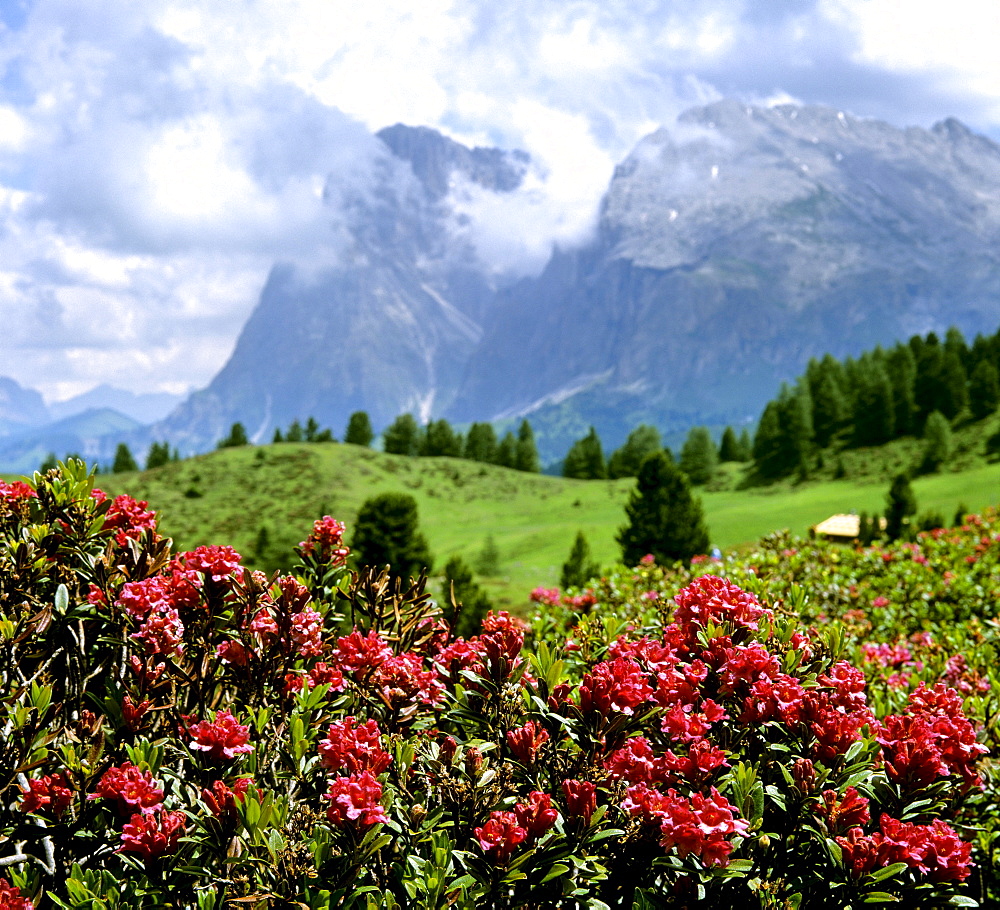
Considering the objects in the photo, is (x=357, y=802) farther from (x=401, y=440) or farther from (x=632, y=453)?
(x=401, y=440)

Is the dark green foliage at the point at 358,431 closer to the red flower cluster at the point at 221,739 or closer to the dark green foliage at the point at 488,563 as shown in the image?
the dark green foliage at the point at 488,563

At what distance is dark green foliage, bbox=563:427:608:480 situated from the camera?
103m

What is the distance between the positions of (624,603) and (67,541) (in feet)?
22.5

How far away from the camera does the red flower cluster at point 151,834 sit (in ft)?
8.37

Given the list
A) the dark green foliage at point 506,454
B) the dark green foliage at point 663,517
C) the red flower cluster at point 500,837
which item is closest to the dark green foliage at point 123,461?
the dark green foliage at point 506,454

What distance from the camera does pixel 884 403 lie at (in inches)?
2997

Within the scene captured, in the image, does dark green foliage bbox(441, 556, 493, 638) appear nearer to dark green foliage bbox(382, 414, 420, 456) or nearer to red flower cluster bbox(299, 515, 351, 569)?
red flower cluster bbox(299, 515, 351, 569)

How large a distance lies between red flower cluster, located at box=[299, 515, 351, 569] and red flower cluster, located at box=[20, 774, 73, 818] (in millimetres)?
1837

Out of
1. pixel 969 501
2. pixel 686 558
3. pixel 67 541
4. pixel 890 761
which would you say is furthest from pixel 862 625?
pixel 969 501

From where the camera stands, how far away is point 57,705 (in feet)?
10.0

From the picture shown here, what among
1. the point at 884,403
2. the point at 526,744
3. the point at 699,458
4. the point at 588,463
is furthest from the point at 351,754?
the point at 588,463

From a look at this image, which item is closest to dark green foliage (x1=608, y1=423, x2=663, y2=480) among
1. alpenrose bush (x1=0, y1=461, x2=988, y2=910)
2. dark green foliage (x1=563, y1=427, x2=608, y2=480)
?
dark green foliage (x1=563, y1=427, x2=608, y2=480)

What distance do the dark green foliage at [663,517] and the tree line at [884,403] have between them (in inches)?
1975

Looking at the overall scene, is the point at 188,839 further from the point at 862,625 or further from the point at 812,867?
the point at 862,625
